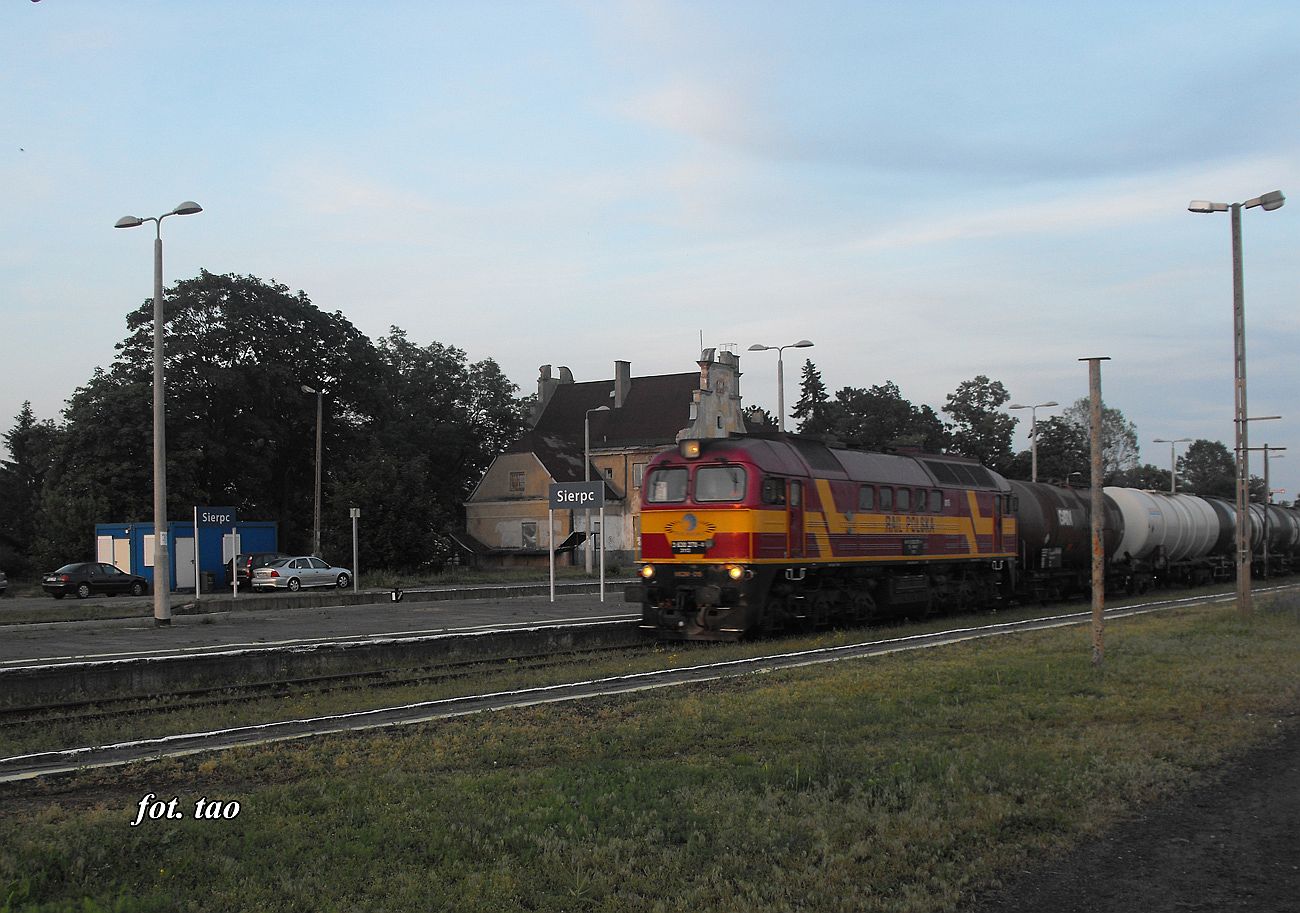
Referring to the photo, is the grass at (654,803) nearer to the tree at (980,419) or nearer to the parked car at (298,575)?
the parked car at (298,575)

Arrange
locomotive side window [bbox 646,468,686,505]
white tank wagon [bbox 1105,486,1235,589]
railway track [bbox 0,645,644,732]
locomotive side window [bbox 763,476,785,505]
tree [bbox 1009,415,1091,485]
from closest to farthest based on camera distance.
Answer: railway track [bbox 0,645,644,732] < locomotive side window [bbox 763,476,785,505] < locomotive side window [bbox 646,468,686,505] < white tank wagon [bbox 1105,486,1235,589] < tree [bbox 1009,415,1091,485]

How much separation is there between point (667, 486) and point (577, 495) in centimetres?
1009

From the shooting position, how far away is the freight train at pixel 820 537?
68.5ft

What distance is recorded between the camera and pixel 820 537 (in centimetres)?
2231

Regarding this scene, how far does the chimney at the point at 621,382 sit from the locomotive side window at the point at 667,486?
5631 cm

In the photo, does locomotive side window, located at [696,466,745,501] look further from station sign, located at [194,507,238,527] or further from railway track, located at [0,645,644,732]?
station sign, located at [194,507,238,527]

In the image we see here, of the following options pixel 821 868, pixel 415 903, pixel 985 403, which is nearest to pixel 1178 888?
pixel 821 868

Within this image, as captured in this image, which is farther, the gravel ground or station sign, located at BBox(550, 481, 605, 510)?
station sign, located at BBox(550, 481, 605, 510)

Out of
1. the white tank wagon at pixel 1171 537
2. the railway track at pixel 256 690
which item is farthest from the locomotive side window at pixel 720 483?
the white tank wagon at pixel 1171 537

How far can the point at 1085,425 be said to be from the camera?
10331cm

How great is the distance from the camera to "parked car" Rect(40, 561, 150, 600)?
42.6m

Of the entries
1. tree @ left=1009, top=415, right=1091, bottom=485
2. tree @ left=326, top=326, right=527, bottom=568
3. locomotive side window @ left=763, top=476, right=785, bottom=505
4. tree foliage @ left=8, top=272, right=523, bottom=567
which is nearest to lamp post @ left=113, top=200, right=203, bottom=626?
locomotive side window @ left=763, top=476, right=785, bottom=505

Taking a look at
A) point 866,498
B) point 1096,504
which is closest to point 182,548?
point 866,498

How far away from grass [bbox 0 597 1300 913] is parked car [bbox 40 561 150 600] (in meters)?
35.7
